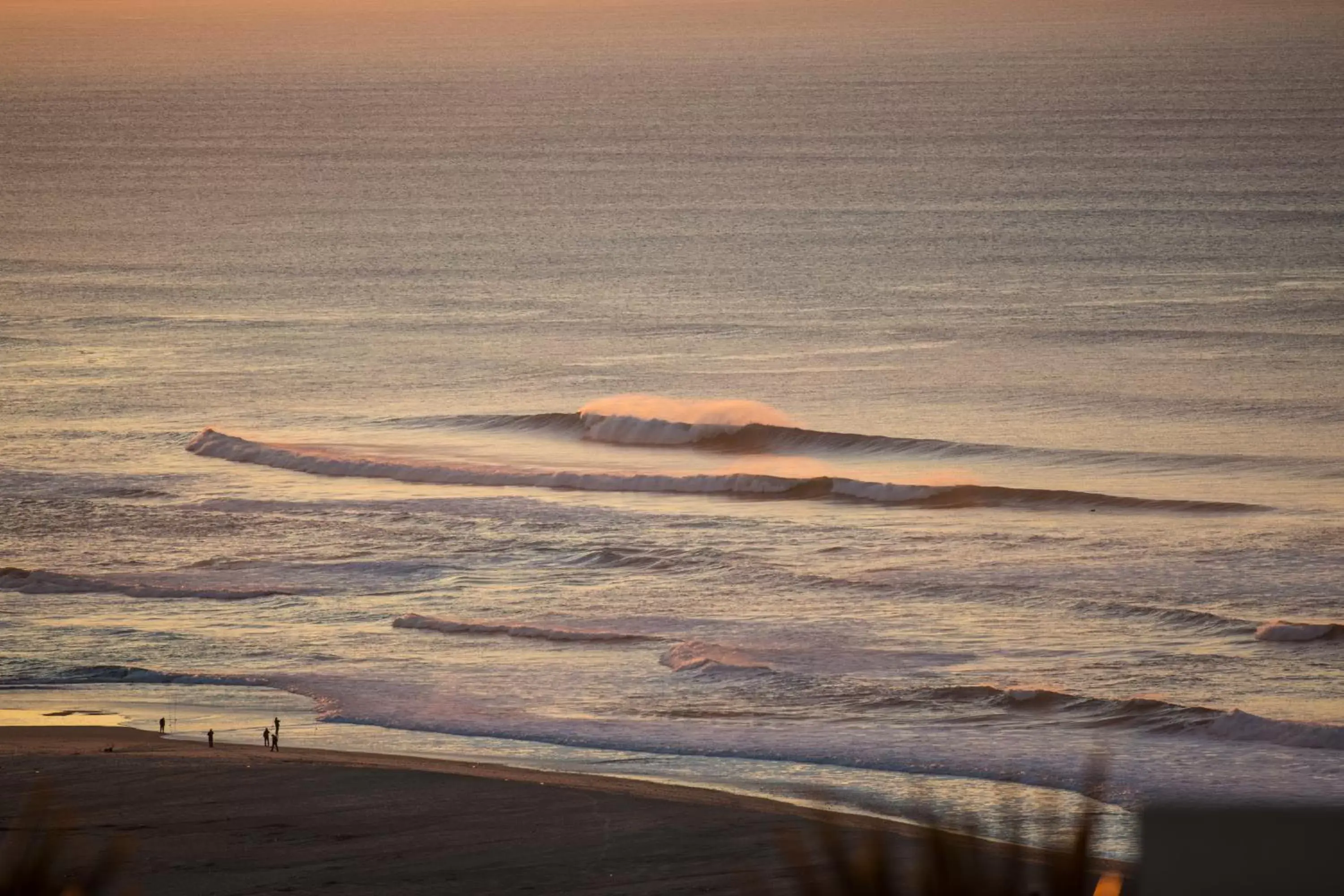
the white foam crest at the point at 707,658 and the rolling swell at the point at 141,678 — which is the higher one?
the white foam crest at the point at 707,658

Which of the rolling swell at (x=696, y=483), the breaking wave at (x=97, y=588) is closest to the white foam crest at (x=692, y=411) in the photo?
the rolling swell at (x=696, y=483)

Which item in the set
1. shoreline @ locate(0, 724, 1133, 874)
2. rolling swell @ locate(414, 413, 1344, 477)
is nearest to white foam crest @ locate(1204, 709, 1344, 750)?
shoreline @ locate(0, 724, 1133, 874)

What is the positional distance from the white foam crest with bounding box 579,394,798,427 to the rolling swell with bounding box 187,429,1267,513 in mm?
5158

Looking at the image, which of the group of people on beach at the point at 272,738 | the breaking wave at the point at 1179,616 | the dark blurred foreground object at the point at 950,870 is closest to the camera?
the dark blurred foreground object at the point at 950,870

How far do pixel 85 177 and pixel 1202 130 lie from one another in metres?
78.3

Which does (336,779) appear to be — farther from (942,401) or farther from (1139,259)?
(1139,259)

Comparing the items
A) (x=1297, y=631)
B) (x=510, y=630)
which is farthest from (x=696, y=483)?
(x=1297, y=631)

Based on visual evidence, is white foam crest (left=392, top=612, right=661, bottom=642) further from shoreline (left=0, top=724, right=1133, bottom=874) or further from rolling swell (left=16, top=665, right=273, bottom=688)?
shoreline (left=0, top=724, right=1133, bottom=874)

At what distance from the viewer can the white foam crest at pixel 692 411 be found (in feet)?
163

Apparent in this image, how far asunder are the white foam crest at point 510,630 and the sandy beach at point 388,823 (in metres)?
6.85

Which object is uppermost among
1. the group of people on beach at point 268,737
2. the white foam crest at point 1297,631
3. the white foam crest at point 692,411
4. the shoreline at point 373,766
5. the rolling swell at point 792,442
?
the white foam crest at point 692,411

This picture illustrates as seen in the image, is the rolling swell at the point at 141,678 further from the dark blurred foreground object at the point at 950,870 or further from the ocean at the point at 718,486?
the dark blurred foreground object at the point at 950,870

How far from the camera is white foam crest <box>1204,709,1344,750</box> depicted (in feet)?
74.3

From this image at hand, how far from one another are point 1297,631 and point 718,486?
16952mm
